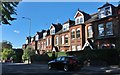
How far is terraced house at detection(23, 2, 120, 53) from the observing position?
36.1m

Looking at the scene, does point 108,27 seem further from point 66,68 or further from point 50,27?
point 50,27

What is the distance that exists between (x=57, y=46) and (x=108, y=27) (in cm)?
2060

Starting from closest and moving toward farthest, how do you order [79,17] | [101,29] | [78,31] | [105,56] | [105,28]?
[105,56] → [105,28] → [101,29] → [78,31] → [79,17]

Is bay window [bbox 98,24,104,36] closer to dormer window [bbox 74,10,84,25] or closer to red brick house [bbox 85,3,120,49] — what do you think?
red brick house [bbox 85,3,120,49]

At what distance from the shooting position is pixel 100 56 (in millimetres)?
30719

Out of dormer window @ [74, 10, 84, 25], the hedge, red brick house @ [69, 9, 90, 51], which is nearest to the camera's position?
the hedge

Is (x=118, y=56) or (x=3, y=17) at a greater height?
(x=3, y=17)

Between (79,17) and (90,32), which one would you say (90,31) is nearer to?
(90,32)

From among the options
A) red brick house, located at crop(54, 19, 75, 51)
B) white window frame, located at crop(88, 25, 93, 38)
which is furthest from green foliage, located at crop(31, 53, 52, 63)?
white window frame, located at crop(88, 25, 93, 38)

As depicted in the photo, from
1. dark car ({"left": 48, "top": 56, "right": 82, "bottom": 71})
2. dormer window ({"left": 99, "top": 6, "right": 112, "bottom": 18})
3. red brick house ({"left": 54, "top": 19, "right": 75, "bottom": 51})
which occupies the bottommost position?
dark car ({"left": 48, "top": 56, "right": 82, "bottom": 71})

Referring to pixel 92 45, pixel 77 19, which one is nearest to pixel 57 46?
pixel 77 19

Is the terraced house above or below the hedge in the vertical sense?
above

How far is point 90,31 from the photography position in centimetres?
4184

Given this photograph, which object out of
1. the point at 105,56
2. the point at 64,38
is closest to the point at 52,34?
the point at 64,38
